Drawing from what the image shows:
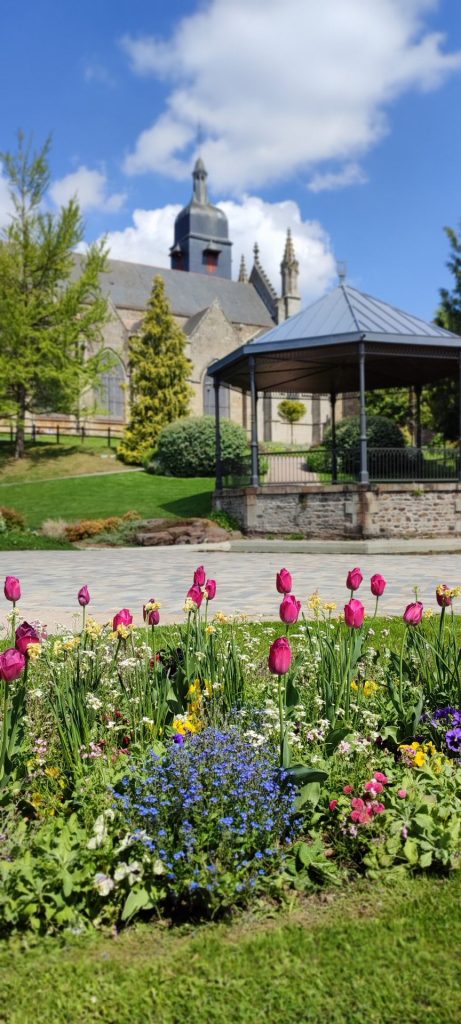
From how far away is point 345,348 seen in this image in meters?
15.5

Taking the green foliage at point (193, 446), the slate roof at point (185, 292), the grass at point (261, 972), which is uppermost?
the slate roof at point (185, 292)

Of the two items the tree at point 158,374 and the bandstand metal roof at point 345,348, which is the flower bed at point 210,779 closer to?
the bandstand metal roof at point 345,348

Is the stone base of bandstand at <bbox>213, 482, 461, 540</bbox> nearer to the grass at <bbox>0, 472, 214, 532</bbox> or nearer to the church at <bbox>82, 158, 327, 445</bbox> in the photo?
the grass at <bbox>0, 472, 214, 532</bbox>

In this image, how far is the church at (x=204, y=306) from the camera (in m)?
42.3

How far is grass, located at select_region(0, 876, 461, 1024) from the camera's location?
1.74 meters

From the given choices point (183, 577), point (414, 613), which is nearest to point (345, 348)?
point (183, 577)

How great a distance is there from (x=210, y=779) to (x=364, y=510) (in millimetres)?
12818

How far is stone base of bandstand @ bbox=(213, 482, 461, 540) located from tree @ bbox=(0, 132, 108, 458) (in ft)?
51.2

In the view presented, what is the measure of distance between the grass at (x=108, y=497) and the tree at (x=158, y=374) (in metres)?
6.96

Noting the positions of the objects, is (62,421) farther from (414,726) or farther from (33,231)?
(414,726)

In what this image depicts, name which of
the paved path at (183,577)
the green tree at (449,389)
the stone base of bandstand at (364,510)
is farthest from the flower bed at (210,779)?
the green tree at (449,389)

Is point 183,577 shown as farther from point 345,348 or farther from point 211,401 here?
point 211,401

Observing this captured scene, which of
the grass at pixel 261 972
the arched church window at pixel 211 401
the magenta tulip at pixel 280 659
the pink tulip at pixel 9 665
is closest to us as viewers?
the grass at pixel 261 972

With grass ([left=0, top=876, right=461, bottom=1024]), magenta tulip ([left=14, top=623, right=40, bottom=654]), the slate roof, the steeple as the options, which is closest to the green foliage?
the slate roof
